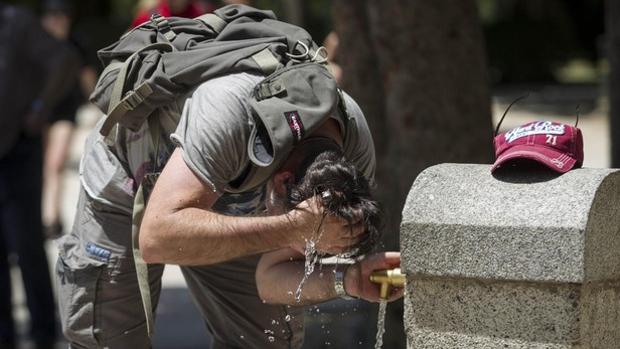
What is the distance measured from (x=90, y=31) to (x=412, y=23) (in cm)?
2195

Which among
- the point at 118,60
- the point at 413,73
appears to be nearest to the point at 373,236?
the point at 118,60

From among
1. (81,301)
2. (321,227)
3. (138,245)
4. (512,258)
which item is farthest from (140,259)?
(512,258)

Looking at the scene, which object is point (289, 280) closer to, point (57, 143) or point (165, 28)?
point (165, 28)

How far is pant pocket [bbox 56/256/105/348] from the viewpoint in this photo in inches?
142

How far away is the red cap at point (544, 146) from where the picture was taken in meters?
2.76

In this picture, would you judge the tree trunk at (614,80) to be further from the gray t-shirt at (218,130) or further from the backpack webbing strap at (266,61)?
the gray t-shirt at (218,130)

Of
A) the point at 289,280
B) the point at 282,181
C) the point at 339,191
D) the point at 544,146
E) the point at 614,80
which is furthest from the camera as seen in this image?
the point at 614,80

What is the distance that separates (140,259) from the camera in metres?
3.36

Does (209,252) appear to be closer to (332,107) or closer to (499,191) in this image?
(332,107)

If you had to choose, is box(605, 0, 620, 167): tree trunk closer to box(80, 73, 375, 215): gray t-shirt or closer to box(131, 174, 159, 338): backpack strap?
box(80, 73, 375, 215): gray t-shirt

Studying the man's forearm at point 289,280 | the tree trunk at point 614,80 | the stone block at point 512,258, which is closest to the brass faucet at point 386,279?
the man's forearm at point 289,280

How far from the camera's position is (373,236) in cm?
300

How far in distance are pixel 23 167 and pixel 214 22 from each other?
134 inches

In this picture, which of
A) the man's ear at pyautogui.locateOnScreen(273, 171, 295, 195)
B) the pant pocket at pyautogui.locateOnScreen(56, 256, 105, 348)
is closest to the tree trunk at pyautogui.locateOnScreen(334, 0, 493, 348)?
the pant pocket at pyautogui.locateOnScreen(56, 256, 105, 348)
